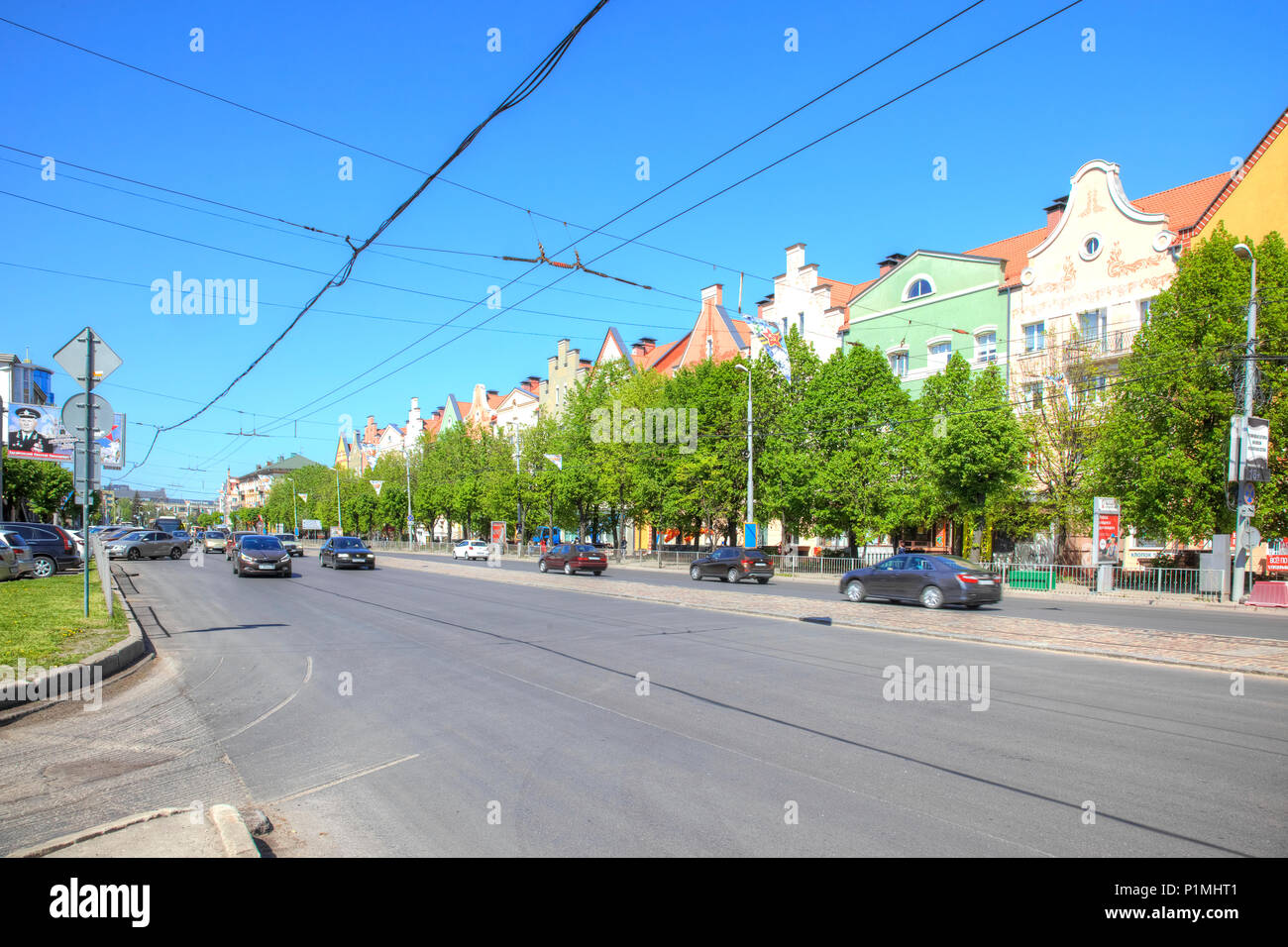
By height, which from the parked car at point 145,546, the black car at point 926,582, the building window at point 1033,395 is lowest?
the parked car at point 145,546

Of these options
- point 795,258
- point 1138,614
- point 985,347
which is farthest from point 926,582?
point 795,258

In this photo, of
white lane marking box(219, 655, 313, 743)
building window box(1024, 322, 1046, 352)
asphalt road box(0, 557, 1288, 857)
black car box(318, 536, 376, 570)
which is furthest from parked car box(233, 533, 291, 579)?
building window box(1024, 322, 1046, 352)

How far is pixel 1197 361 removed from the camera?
24984 mm

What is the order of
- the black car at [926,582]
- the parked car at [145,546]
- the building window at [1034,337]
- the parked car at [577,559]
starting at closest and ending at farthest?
the black car at [926,582] < the parked car at [577,559] < the building window at [1034,337] < the parked car at [145,546]

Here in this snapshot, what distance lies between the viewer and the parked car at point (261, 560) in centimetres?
2931

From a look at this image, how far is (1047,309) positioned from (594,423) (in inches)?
1097

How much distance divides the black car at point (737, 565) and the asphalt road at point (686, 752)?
1886 cm

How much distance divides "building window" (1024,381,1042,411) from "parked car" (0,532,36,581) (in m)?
36.5

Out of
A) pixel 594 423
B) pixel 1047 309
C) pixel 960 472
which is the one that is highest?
pixel 1047 309

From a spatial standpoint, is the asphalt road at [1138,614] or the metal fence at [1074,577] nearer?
the asphalt road at [1138,614]

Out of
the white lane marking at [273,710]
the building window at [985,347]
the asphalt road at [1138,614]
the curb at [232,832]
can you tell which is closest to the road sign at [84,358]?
the white lane marking at [273,710]

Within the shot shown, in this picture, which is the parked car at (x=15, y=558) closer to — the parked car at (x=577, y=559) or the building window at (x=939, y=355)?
the parked car at (x=577, y=559)

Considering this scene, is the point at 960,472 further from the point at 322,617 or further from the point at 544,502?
the point at 544,502
